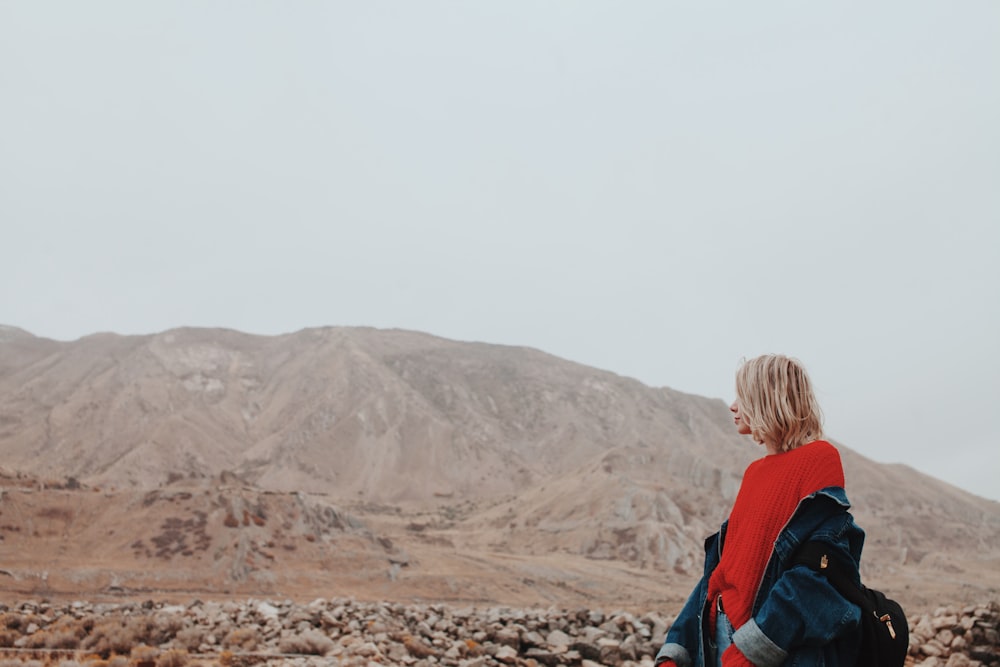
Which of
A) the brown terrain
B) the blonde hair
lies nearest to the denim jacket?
the blonde hair

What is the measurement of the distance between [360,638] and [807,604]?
8190mm

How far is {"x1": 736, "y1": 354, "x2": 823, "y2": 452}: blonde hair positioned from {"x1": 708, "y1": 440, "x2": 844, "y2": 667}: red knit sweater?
63 millimetres

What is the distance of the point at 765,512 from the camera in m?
2.35

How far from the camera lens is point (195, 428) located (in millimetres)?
68062

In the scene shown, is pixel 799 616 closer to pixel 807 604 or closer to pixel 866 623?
pixel 807 604

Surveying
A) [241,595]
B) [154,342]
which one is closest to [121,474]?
[154,342]

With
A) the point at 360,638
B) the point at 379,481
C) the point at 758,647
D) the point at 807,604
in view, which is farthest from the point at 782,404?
the point at 379,481

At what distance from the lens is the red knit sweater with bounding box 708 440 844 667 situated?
2260 mm

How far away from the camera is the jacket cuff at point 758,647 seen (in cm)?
213

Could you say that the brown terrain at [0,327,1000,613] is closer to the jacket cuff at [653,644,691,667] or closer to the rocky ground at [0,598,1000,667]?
the rocky ground at [0,598,1000,667]

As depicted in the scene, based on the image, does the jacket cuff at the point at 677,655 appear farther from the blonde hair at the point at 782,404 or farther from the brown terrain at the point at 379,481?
the brown terrain at the point at 379,481

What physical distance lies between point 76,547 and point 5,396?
6504 centimetres

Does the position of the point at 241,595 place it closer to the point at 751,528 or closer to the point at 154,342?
the point at 751,528

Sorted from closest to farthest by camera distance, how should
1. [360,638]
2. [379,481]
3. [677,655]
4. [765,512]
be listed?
[765,512] < [677,655] < [360,638] < [379,481]
